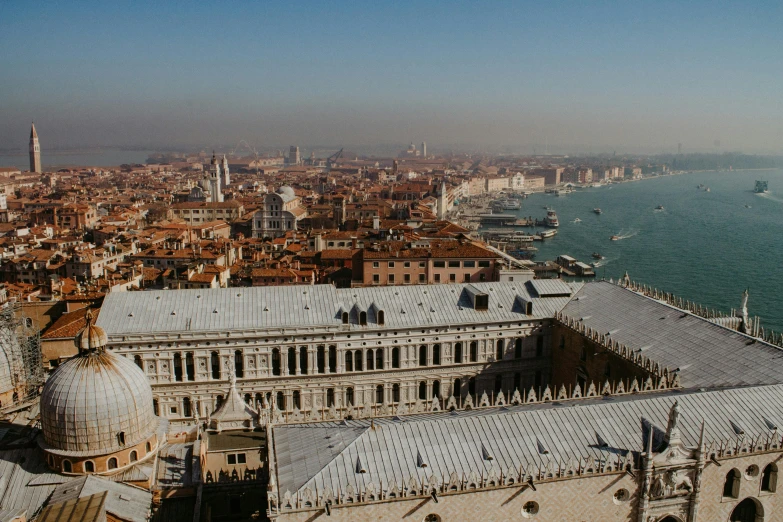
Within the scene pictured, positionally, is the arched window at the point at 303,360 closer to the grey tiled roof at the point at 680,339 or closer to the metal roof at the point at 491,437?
the metal roof at the point at 491,437

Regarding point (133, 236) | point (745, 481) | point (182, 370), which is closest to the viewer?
point (745, 481)

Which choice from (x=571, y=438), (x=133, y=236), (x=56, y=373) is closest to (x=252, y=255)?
(x=133, y=236)

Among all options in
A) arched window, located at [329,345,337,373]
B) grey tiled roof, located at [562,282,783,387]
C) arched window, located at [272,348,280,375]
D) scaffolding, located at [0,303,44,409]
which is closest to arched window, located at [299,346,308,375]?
arched window, located at [272,348,280,375]

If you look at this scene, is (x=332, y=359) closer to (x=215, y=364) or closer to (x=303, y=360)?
(x=303, y=360)

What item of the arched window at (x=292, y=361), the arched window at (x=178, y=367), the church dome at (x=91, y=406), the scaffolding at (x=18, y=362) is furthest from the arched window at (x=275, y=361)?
the church dome at (x=91, y=406)

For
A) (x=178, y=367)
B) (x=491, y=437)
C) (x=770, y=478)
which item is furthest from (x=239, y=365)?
(x=770, y=478)

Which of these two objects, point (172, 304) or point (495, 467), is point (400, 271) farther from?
point (495, 467)

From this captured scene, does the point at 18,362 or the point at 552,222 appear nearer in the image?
the point at 18,362
